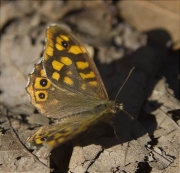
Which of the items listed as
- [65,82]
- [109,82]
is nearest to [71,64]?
[65,82]

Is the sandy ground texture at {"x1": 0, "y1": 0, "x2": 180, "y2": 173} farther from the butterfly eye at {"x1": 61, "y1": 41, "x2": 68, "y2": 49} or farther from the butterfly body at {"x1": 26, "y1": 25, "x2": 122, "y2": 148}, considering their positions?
the butterfly eye at {"x1": 61, "y1": 41, "x2": 68, "y2": 49}

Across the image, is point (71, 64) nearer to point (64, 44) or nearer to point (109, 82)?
point (64, 44)

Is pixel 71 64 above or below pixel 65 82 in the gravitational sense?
above

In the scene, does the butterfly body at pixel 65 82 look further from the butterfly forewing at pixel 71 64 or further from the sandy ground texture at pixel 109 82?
the sandy ground texture at pixel 109 82

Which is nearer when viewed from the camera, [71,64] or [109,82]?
[71,64]

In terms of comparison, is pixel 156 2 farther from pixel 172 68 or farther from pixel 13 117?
pixel 13 117

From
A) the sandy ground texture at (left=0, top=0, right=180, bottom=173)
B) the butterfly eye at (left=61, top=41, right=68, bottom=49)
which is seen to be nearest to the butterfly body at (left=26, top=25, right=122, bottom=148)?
the butterfly eye at (left=61, top=41, right=68, bottom=49)

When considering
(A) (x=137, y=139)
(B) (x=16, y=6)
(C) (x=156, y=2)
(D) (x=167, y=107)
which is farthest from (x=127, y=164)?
(B) (x=16, y=6)
